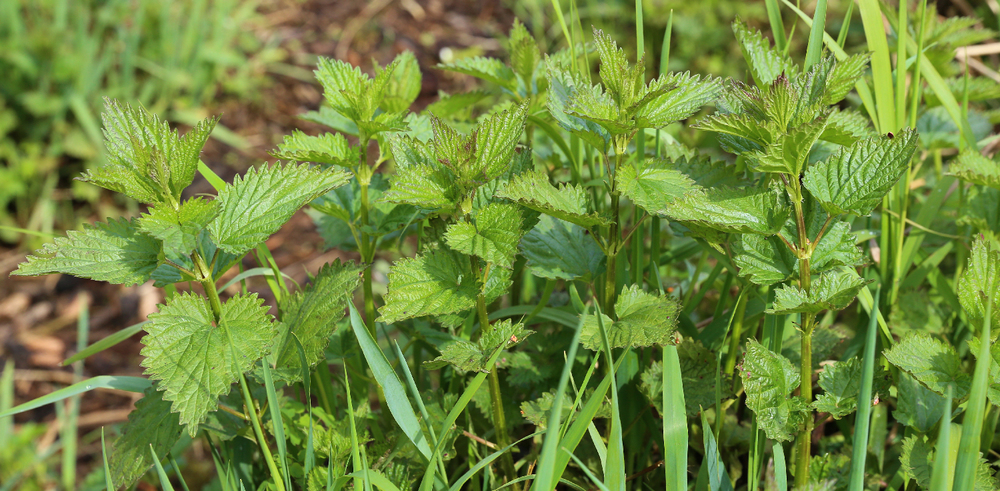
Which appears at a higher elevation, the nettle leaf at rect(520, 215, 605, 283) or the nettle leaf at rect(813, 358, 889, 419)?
the nettle leaf at rect(520, 215, 605, 283)

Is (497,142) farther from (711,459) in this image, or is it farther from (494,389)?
(711,459)

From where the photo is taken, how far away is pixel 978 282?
1.01 metres

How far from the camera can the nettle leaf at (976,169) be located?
119 centimetres

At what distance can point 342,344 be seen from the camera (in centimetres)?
131

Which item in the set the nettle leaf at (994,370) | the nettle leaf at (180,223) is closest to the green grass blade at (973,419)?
the nettle leaf at (994,370)

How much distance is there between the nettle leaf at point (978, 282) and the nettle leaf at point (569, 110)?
1.79 ft

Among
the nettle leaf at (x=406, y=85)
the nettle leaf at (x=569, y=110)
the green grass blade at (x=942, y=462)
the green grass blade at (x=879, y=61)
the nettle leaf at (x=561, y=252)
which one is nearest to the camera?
the green grass blade at (x=942, y=462)

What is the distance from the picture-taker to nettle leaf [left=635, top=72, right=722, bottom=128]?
1005 mm

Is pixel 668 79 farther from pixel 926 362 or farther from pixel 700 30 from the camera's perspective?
pixel 700 30

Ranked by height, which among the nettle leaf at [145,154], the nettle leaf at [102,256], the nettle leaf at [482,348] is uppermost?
the nettle leaf at [145,154]

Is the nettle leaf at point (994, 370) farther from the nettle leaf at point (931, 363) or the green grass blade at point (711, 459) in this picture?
the green grass blade at point (711, 459)

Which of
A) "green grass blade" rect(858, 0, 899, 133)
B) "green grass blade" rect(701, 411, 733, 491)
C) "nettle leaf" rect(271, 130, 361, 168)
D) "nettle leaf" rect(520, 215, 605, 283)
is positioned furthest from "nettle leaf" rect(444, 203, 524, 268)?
"green grass blade" rect(858, 0, 899, 133)

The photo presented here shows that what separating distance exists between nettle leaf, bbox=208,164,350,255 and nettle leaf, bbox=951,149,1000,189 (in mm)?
1013

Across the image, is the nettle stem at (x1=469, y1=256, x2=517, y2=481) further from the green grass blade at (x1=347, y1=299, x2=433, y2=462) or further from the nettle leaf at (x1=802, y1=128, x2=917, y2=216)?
the nettle leaf at (x1=802, y1=128, x2=917, y2=216)
